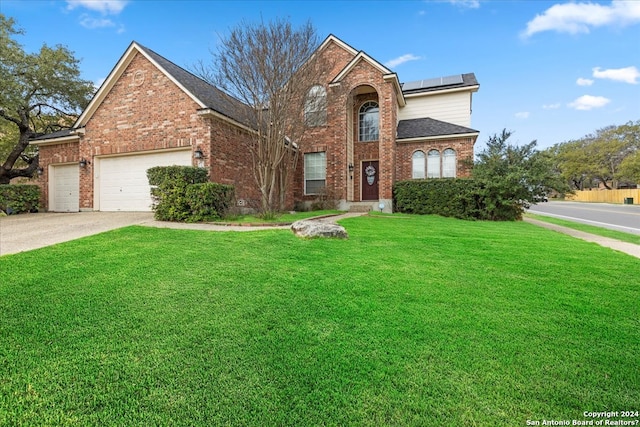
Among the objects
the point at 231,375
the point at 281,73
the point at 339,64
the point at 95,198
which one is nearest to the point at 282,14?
the point at 281,73

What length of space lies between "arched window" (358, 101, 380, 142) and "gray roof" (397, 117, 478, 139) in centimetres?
135

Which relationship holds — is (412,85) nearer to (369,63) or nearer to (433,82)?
(433,82)

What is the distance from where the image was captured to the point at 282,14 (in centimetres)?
998

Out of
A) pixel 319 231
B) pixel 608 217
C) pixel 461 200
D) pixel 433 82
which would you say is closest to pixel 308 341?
pixel 319 231

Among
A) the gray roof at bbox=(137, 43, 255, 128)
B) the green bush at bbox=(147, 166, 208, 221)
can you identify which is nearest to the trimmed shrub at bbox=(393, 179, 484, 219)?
the gray roof at bbox=(137, 43, 255, 128)

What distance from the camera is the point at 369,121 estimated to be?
54.5 feet

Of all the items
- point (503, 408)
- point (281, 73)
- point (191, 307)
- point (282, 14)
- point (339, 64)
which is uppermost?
point (339, 64)

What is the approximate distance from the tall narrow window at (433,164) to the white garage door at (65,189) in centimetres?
1650

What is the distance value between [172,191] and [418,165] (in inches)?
→ 469

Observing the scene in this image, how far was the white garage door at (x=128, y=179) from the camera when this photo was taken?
11.6 metres

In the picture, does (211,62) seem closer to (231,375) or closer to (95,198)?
(95,198)

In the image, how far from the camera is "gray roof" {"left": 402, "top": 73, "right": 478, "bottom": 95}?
1777 centimetres

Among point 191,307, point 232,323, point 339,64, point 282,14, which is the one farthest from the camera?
point 339,64

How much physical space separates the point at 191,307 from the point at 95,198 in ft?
40.0
